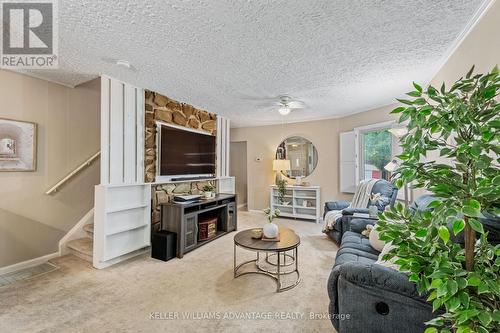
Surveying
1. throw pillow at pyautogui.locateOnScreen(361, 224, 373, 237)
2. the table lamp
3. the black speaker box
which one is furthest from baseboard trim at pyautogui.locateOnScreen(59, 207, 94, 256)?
throw pillow at pyautogui.locateOnScreen(361, 224, 373, 237)

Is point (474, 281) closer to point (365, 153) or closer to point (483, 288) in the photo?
point (483, 288)

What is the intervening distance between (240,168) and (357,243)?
5083 mm

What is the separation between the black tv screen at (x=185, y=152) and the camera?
3.47m

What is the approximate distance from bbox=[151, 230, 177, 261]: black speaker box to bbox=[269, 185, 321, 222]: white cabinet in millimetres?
2960

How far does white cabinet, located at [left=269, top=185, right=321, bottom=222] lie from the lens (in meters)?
5.18

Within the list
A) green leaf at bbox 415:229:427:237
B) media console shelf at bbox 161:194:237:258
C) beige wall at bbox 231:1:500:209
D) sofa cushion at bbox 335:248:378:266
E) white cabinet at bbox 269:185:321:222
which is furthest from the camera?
white cabinet at bbox 269:185:321:222

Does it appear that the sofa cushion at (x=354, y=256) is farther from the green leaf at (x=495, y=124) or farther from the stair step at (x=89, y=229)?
the stair step at (x=89, y=229)

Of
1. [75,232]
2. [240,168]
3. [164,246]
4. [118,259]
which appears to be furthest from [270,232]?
[240,168]

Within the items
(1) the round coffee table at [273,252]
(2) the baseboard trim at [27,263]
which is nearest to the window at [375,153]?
(1) the round coffee table at [273,252]

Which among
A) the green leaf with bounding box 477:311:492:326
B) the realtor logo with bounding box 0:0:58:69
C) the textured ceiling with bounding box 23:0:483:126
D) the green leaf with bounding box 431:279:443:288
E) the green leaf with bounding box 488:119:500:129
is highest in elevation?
the realtor logo with bounding box 0:0:58:69

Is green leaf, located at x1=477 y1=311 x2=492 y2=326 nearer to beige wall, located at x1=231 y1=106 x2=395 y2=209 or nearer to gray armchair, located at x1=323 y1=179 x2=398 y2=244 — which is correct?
gray armchair, located at x1=323 y1=179 x2=398 y2=244

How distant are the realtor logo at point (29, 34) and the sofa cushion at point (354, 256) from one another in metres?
2.99

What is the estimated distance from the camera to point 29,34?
200cm

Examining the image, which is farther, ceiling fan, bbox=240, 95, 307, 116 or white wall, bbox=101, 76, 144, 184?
ceiling fan, bbox=240, 95, 307, 116
